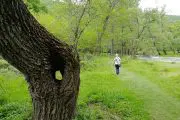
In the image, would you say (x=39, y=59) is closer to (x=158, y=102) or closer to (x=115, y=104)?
(x=115, y=104)

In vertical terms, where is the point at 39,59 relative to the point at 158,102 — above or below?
above

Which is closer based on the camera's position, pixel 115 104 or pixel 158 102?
pixel 115 104

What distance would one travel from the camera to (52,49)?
5.64 metres

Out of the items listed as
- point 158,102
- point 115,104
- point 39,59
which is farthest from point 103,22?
point 39,59

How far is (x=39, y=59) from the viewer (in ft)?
17.7

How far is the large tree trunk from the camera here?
464 centimetres

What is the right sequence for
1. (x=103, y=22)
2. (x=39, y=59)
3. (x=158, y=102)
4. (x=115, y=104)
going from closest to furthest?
1. (x=39, y=59)
2. (x=115, y=104)
3. (x=158, y=102)
4. (x=103, y=22)

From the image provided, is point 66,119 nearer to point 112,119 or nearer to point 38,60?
point 38,60

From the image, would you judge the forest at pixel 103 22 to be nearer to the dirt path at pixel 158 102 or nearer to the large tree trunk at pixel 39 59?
the dirt path at pixel 158 102

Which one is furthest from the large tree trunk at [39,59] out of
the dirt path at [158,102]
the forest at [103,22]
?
the forest at [103,22]

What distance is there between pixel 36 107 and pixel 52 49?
1.27m

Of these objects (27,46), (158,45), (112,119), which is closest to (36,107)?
(27,46)

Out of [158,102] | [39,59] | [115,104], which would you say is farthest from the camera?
[158,102]

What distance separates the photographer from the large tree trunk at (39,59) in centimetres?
464
